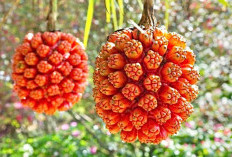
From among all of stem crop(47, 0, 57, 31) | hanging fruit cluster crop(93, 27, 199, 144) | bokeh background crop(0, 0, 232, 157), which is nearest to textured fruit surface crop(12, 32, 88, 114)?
stem crop(47, 0, 57, 31)

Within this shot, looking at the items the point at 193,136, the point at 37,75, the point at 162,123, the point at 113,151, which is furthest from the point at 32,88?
the point at 193,136

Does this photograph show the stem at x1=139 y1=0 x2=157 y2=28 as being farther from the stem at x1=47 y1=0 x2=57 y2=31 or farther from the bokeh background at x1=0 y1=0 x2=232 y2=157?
the bokeh background at x1=0 y1=0 x2=232 y2=157

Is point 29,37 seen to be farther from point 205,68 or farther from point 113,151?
point 205,68

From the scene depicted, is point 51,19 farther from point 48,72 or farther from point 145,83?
point 145,83

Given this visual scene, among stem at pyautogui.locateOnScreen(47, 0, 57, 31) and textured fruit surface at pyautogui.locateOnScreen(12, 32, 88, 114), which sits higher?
stem at pyautogui.locateOnScreen(47, 0, 57, 31)

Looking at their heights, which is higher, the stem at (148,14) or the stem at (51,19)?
the stem at (51,19)

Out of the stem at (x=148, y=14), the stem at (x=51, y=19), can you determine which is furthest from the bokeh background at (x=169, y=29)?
the stem at (x=148, y=14)

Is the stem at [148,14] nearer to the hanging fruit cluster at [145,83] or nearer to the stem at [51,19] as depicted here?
the hanging fruit cluster at [145,83]
